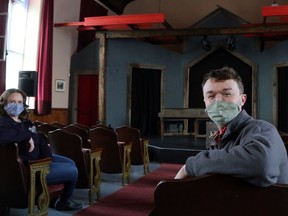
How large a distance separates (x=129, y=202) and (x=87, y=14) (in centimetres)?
703

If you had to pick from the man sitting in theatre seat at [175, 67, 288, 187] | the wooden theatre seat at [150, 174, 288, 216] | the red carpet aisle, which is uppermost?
the man sitting in theatre seat at [175, 67, 288, 187]

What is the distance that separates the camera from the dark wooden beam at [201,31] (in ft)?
25.8

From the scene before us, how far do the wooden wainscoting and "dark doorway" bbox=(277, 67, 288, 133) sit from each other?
5562 mm

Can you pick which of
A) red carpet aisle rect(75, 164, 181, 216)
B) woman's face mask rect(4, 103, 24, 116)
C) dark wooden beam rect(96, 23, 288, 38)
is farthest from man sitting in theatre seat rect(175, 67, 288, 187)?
dark wooden beam rect(96, 23, 288, 38)

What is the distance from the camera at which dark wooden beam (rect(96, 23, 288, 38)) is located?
25.8 ft

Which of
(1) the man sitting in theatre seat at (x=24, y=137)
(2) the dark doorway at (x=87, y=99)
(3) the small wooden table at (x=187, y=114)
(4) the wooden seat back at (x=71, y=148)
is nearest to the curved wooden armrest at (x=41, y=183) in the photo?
(1) the man sitting in theatre seat at (x=24, y=137)

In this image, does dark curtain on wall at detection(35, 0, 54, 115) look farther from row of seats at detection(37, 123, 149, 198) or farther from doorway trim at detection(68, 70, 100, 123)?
row of seats at detection(37, 123, 149, 198)

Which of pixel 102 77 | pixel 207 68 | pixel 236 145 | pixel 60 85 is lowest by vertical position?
pixel 236 145

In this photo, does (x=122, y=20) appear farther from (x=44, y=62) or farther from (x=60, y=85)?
(x=60, y=85)

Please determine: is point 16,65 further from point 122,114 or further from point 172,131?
point 172,131

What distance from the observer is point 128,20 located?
7875mm

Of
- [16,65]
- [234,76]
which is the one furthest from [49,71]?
[234,76]

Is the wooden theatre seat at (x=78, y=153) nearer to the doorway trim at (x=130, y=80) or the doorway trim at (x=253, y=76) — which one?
the doorway trim at (x=130, y=80)

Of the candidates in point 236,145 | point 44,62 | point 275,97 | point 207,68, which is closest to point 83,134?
point 236,145
